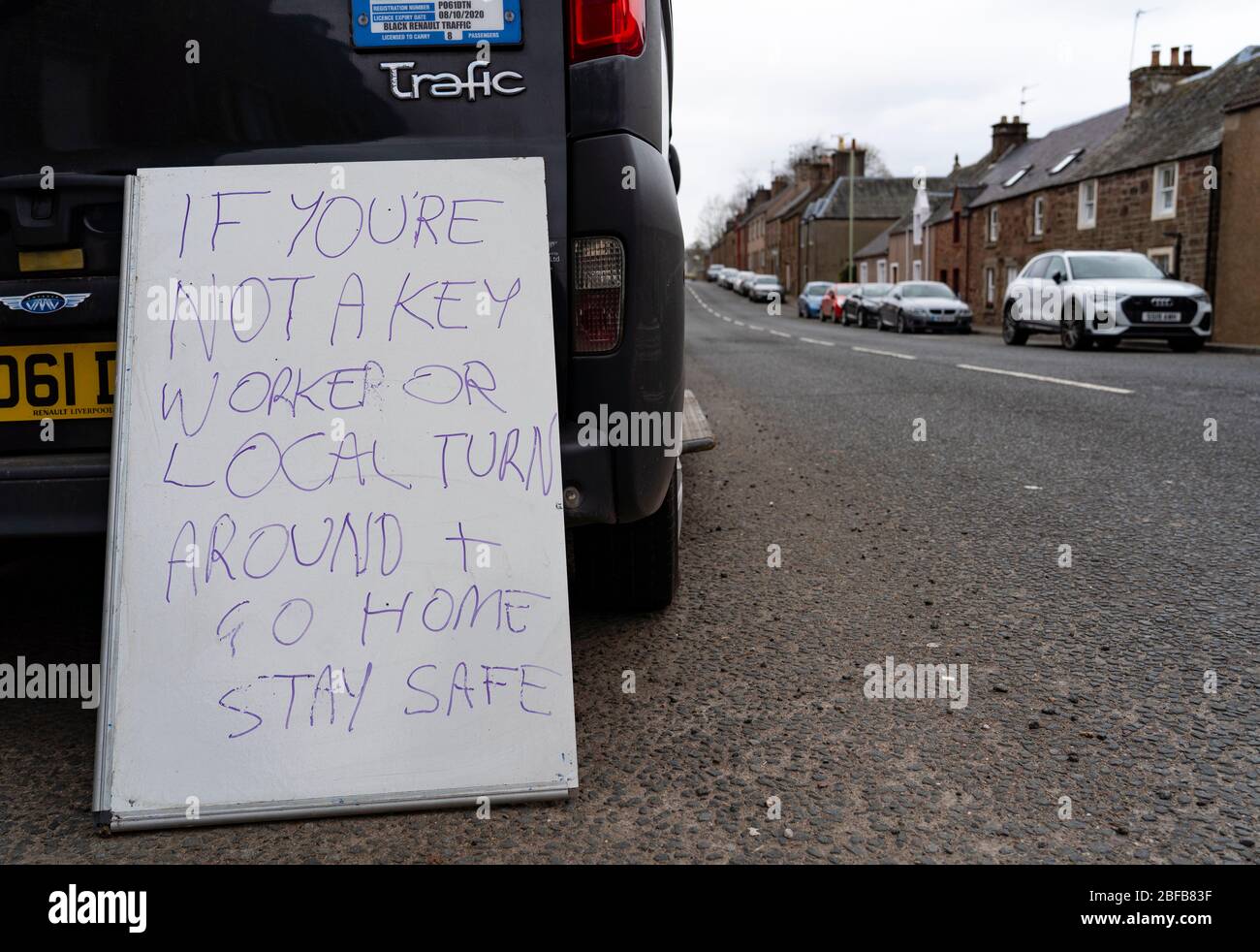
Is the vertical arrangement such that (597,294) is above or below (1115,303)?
above

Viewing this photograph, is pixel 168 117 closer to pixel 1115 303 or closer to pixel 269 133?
pixel 269 133

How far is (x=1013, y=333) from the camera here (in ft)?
73.3

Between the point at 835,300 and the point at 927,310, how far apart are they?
1057 cm

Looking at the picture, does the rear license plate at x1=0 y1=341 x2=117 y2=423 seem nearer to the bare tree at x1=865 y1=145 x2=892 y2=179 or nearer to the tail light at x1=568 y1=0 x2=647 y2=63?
the tail light at x1=568 y1=0 x2=647 y2=63

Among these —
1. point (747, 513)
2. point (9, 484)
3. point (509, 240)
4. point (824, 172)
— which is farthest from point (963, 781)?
point (824, 172)

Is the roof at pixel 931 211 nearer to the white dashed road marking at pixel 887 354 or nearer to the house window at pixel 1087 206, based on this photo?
the house window at pixel 1087 206

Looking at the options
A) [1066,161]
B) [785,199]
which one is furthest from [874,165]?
[1066,161]

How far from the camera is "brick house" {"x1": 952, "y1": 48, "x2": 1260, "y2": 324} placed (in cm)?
2578

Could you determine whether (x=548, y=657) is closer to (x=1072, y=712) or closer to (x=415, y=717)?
(x=415, y=717)

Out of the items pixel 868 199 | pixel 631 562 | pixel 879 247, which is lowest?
pixel 631 562

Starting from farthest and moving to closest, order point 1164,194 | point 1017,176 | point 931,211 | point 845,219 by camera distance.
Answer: point 845,219
point 931,211
point 1017,176
point 1164,194

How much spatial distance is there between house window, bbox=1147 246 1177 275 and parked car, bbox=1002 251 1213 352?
7.53 metres
